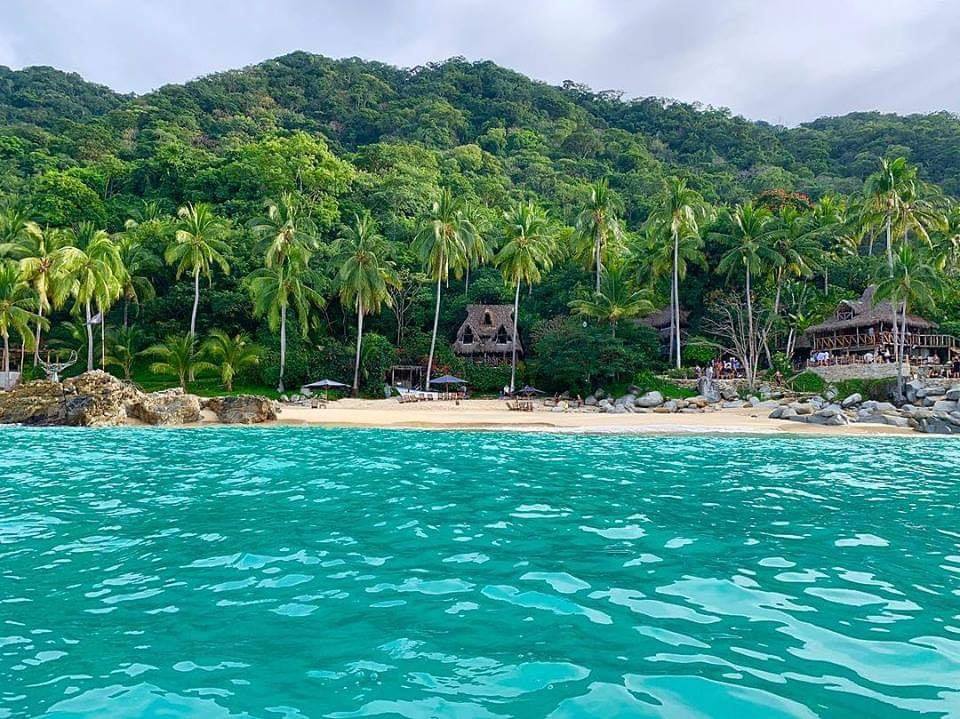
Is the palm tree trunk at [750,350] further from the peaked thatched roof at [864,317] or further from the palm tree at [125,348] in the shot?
the palm tree at [125,348]

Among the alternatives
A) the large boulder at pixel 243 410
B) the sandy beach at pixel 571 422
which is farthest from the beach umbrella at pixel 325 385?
the large boulder at pixel 243 410

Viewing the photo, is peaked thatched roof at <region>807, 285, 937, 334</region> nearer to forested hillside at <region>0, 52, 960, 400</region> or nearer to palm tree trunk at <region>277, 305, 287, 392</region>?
forested hillside at <region>0, 52, 960, 400</region>

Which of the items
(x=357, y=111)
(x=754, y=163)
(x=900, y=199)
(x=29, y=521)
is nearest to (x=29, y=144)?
(x=357, y=111)

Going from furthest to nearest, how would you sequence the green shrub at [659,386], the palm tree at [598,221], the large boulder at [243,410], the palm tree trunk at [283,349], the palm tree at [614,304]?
the palm tree at [598,221], the palm tree at [614,304], the palm tree trunk at [283,349], the green shrub at [659,386], the large boulder at [243,410]

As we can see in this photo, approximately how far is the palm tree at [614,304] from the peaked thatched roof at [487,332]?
5.51 metres

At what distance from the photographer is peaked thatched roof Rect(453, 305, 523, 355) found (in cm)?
4544

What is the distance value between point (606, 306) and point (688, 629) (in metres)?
38.3

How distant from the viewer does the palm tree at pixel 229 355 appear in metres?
39.5

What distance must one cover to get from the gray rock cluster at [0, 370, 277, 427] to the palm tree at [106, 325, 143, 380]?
16.8 metres

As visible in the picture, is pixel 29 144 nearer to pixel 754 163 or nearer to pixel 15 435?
pixel 15 435

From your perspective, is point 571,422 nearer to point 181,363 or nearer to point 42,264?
point 181,363

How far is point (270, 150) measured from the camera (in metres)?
56.3

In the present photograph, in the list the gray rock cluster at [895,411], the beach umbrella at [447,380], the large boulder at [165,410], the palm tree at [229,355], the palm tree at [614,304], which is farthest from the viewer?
the palm tree at [614,304]

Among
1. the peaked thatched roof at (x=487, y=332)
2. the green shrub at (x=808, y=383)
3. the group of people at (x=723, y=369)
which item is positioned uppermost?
the peaked thatched roof at (x=487, y=332)
